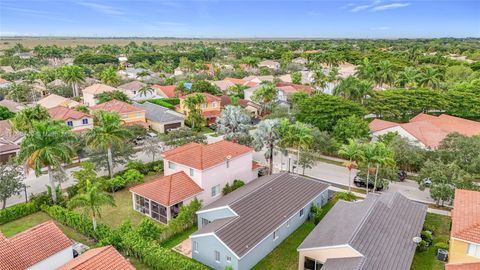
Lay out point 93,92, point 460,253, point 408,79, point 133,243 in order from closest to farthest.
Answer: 1. point 460,253
2. point 133,243
3. point 93,92
4. point 408,79

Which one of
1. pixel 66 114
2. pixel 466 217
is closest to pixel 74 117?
pixel 66 114

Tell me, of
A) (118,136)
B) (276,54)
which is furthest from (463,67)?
(118,136)

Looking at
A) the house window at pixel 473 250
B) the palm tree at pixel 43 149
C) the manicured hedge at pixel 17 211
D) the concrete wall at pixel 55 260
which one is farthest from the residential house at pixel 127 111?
the house window at pixel 473 250

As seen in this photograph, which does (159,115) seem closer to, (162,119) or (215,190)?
(162,119)

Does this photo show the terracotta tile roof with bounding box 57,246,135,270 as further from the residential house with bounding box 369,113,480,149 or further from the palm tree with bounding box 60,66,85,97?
the palm tree with bounding box 60,66,85,97

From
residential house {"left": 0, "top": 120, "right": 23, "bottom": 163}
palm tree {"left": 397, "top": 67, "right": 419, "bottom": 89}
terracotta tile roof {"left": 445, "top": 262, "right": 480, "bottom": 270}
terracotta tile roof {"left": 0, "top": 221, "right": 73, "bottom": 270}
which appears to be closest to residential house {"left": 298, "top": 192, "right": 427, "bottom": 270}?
terracotta tile roof {"left": 445, "top": 262, "right": 480, "bottom": 270}

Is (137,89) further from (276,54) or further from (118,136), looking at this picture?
(276,54)

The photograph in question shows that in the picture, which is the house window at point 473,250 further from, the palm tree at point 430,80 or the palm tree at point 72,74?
the palm tree at point 72,74
